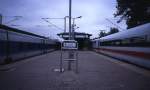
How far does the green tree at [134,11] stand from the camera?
133ft

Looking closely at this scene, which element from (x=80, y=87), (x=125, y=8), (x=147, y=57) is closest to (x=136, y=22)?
(x=125, y=8)

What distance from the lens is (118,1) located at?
159 feet

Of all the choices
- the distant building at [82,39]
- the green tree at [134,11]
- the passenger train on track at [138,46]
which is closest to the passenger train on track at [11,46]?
the passenger train on track at [138,46]

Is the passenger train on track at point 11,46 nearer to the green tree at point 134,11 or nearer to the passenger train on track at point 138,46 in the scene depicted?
the passenger train on track at point 138,46

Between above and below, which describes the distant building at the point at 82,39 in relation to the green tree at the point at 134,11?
below

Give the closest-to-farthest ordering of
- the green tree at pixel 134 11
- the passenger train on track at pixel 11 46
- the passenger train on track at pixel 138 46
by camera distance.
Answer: the passenger train on track at pixel 138 46 → the passenger train on track at pixel 11 46 → the green tree at pixel 134 11

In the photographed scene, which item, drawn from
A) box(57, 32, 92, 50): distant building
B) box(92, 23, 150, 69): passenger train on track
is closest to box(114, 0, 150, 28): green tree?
box(92, 23, 150, 69): passenger train on track

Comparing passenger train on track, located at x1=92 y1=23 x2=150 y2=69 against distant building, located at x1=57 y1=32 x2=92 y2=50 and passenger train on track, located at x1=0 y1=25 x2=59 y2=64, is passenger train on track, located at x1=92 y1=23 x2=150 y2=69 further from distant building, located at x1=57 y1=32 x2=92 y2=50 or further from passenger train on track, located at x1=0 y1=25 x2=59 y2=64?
distant building, located at x1=57 y1=32 x2=92 y2=50

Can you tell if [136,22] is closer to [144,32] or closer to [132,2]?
[132,2]

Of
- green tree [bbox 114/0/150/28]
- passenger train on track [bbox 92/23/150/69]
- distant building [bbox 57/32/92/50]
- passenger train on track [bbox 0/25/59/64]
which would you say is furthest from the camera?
distant building [bbox 57/32/92/50]

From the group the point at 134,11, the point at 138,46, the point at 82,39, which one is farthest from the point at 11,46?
the point at 82,39

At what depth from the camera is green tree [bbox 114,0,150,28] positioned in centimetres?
4052

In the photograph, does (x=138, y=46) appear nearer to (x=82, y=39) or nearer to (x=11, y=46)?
(x=11, y=46)

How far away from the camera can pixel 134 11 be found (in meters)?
44.8
